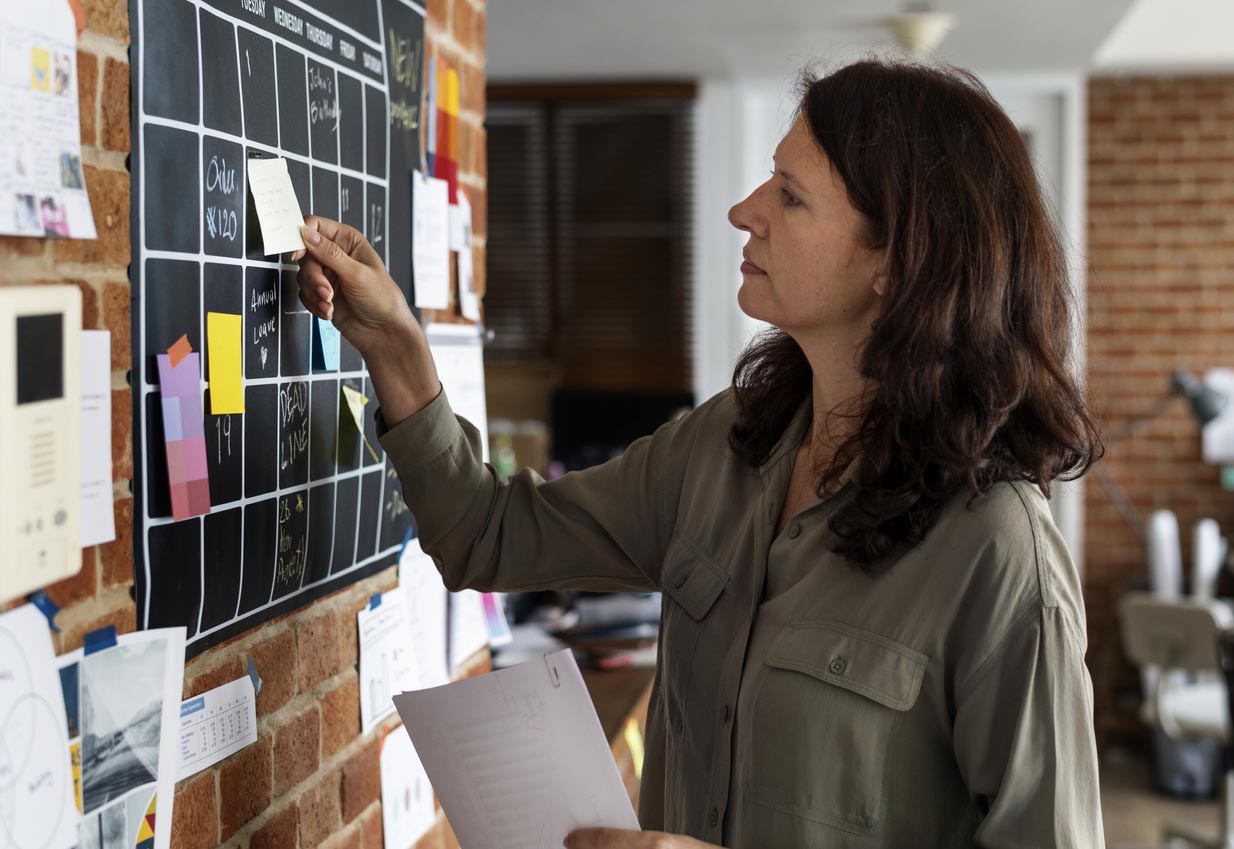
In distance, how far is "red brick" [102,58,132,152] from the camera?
90 centimetres

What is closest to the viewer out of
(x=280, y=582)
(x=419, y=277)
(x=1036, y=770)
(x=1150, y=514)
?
(x=1036, y=770)

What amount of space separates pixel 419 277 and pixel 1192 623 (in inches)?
132

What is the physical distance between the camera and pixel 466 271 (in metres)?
1.80

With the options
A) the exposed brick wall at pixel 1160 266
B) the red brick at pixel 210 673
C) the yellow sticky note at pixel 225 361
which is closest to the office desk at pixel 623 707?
the red brick at pixel 210 673

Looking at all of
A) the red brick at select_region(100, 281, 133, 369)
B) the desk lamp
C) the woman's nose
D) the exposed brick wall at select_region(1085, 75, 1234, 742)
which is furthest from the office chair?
the red brick at select_region(100, 281, 133, 369)

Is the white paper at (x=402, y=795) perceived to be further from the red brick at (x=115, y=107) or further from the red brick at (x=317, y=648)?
the red brick at (x=115, y=107)

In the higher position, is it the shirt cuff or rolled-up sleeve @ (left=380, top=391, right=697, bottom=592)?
the shirt cuff

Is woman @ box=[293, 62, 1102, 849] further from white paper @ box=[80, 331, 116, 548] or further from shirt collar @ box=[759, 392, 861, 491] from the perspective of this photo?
white paper @ box=[80, 331, 116, 548]

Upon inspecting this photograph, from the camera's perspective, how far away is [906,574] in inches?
46.4

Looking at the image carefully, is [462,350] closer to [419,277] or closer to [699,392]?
[419,277]

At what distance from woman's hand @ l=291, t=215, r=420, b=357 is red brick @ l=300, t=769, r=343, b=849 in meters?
0.47

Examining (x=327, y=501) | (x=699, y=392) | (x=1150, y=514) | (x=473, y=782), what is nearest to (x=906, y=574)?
→ (x=473, y=782)

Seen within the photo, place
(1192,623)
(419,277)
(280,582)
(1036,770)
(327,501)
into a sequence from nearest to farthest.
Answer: (1036,770)
(280,582)
(327,501)
(419,277)
(1192,623)

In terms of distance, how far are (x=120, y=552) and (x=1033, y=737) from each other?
783 mm
